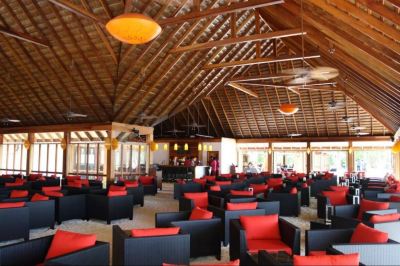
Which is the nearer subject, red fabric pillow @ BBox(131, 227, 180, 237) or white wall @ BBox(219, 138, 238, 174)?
red fabric pillow @ BBox(131, 227, 180, 237)

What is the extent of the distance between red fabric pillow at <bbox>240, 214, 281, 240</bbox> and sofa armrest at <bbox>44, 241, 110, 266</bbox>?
6.65 ft

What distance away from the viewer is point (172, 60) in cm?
1238

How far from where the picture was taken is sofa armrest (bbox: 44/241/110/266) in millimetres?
3220

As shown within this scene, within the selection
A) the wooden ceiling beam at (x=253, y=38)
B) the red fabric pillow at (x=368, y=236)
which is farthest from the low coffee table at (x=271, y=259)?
the wooden ceiling beam at (x=253, y=38)

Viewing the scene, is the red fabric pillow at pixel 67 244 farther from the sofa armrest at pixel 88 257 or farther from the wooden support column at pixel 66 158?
the wooden support column at pixel 66 158

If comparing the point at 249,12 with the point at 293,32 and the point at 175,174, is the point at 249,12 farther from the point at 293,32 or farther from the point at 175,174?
the point at 175,174

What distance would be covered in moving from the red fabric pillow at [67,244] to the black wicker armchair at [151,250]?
391 millimetres

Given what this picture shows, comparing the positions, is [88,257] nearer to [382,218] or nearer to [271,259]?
[271,259]

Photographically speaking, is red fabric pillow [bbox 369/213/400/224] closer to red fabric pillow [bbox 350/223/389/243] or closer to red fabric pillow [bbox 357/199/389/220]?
red fabric pillow [bbox 350/223/389/243]

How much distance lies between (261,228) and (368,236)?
56.1 inches

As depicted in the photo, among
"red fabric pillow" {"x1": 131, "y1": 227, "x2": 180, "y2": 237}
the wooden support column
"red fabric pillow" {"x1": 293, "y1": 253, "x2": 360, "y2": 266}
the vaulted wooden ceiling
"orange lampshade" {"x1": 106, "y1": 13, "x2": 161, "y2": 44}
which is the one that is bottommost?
"red fabric pillow" {"x1": 131, "y1": 227, "x2": 180, "y2": 237}

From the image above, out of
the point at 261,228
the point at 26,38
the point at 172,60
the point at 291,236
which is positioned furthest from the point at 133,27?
the point at 172,60

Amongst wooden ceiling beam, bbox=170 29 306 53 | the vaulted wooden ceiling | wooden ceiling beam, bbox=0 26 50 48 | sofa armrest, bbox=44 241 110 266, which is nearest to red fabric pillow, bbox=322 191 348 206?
the vaulted wooden ceiling

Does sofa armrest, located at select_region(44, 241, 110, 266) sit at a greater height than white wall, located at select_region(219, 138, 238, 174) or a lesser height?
lesser
